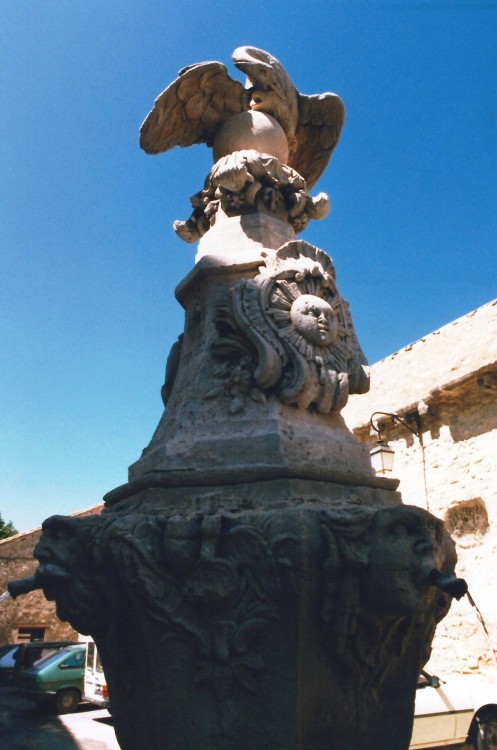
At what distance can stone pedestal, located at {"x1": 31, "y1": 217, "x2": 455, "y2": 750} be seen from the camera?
1.78m

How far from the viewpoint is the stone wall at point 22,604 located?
61.8ft

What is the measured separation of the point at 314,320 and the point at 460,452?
8.35m

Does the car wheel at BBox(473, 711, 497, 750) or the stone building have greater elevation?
the stone building

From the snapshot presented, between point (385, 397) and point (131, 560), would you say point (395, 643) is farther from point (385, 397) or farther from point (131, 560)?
point (385, 397)

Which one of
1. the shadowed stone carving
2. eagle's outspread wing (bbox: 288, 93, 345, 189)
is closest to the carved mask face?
the shadowed stone carving

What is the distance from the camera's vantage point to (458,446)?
10.0 meters

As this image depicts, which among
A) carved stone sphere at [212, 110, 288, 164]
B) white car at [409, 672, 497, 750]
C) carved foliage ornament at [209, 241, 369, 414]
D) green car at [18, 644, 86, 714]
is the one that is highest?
carved stone sphere at [212, 110, 288, 164]

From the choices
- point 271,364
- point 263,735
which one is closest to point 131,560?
point 263,735

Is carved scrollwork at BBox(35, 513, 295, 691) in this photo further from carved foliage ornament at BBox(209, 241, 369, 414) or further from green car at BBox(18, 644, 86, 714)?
green car at BBox(18, 644, 86, 714)

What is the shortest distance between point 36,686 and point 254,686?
1168cm

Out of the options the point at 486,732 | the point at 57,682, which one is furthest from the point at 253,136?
the point at 57,682

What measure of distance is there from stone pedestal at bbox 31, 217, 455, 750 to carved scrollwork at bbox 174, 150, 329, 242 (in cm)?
108

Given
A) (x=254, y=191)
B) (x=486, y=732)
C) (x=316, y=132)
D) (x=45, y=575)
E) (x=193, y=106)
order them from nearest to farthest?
(x=45, y=575)
(x=254, y=191)
(x=193, y=106)
(x=316, y=132)
(x=486, y=732)

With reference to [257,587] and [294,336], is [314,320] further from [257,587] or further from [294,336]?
[257,587]
